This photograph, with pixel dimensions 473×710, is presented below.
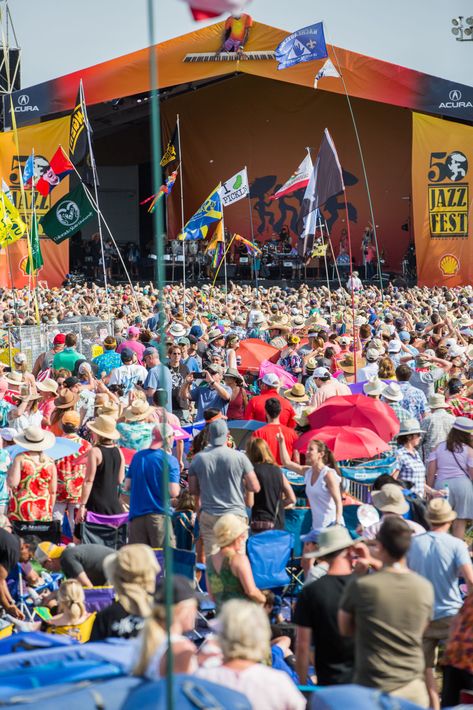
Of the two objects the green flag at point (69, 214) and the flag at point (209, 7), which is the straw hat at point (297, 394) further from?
the green flag at point (69, 214)

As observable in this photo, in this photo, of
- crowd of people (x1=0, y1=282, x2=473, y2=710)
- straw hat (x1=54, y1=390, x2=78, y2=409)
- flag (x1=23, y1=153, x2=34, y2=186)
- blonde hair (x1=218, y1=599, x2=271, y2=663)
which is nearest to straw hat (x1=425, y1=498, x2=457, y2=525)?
crowd of people (x1=0, y1=282, x2=473, y2=710)

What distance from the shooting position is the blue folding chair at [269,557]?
585cm

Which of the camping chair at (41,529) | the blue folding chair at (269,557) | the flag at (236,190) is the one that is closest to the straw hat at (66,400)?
the camping chair at (41,529)

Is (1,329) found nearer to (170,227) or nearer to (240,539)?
(240,539)

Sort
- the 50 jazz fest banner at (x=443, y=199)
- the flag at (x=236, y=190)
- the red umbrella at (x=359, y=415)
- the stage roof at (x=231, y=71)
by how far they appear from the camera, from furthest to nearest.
Answer: the 50 jazz fest banner at (x=443, y=199) < the stage roof at (x=231, y=71) < the flag at (x=236, y=190) < the red umbrella at (x=359, y=415)

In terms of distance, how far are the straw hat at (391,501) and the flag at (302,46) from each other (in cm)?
1809

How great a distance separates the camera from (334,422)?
7.43m

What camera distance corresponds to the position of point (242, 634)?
3.38 meters

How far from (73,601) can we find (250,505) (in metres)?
1.37

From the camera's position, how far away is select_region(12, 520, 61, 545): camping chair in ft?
21.0

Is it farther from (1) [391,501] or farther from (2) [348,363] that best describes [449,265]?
(1) [391,501]

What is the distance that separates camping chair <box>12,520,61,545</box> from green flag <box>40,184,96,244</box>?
9496 millimetres

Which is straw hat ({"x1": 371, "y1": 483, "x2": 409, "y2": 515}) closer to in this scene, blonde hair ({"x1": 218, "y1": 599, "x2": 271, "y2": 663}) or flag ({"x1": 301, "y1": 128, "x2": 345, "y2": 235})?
blonde hair ({"x1": 218, "y1": 599, "x2": 271, "y2": 663})

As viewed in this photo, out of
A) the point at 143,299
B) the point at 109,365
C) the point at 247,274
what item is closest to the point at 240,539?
the point at 109,365
